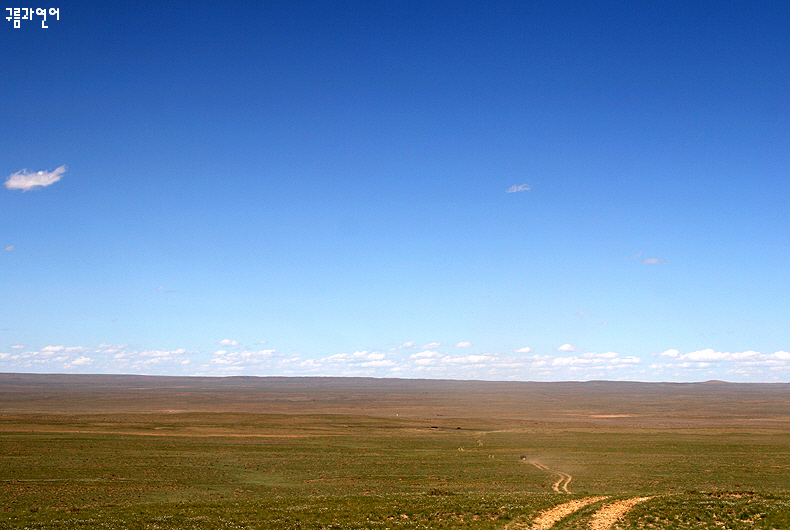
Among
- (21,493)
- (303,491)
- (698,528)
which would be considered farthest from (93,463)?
(698,528)

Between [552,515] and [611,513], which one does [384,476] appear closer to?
[552,515]

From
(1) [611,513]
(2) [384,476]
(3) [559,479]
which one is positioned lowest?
(3) [559,479]

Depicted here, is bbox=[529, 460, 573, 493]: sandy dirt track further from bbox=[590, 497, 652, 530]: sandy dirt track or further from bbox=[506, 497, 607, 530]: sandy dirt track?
bbox=[590, 497, 652, 530]: sandy dirt track

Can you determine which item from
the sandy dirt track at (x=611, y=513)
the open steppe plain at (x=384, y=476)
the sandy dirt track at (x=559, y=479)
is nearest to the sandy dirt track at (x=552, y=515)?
the open steppe plain at (x=384, y=476)

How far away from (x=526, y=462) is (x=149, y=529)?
41655 mm

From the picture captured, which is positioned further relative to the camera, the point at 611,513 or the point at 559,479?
the point at 559,479

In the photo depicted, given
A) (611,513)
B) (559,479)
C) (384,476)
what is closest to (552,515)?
(611,513)

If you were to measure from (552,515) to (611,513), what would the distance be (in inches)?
128

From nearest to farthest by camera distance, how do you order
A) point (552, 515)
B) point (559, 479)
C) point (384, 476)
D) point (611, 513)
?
point (611, 513), point (552, 515), point (559, 479), point (384, 476)

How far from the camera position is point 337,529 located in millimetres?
28812

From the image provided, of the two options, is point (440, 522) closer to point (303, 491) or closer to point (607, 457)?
point (303, 491)

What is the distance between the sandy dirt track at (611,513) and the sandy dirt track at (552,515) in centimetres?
149

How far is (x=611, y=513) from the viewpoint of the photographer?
30.3 m

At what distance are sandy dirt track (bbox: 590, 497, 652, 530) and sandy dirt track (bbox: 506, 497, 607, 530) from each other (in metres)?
1.49
